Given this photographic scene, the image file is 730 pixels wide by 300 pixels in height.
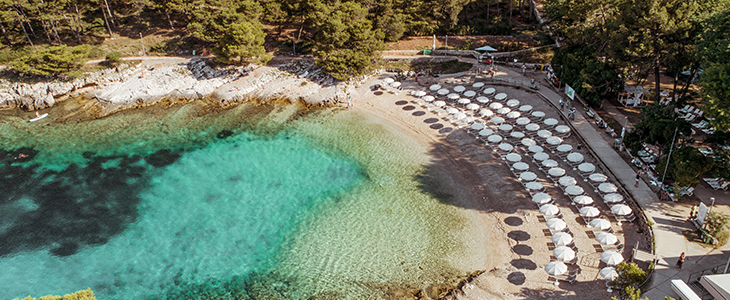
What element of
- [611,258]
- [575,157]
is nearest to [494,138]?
[575,157]

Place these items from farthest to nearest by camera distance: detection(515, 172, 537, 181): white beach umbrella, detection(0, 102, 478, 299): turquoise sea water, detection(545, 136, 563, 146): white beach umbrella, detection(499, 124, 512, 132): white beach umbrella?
detection(499, 124, 512, 132): white beach umbrella, detection(545, 136, 563, 146): white beach umbrella, detection(515, 172, 537, 181): white beach umbrella, detection(0, 102, 478, 299): turquoise sea water

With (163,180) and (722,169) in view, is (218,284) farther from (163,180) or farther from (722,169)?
(722,169)

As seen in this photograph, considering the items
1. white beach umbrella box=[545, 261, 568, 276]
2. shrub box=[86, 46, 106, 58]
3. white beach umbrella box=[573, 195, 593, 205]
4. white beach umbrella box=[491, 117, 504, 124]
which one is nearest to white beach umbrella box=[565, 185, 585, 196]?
white beach umbrella box=[573, 195, 593, 205]

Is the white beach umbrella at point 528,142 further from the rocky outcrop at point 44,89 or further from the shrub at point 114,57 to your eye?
the shrub at point 114,57

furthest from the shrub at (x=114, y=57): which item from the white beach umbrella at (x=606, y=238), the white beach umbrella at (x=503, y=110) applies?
the white beach umbrella at (x=606, y=238)

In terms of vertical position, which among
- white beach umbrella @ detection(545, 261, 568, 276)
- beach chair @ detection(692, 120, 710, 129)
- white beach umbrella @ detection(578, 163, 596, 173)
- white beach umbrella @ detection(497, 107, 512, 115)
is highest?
white beach umbrella @ detection(497, 107, 512, 115)

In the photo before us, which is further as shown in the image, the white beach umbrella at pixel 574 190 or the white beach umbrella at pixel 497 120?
the white beach umbrella at pixel 497 120

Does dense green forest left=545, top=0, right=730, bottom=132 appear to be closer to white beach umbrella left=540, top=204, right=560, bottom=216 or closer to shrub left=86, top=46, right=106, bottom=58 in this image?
white beach umbrella left=540, top=204, right=560, bottom=216
